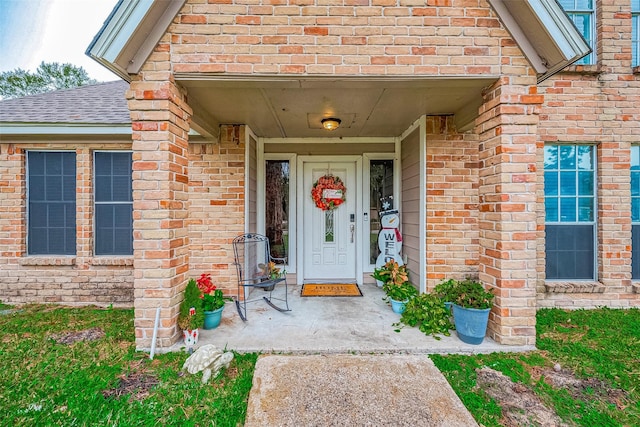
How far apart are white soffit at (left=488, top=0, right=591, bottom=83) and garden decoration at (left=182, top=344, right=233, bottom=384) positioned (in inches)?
144

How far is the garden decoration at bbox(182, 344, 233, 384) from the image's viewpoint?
229 centimetres

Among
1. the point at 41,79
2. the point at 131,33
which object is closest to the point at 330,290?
the point at 131,33

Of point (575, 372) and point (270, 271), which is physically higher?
point (270, 271)

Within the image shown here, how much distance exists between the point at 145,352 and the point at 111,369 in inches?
10.2

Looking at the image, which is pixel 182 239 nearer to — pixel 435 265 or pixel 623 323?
pixel 435 265

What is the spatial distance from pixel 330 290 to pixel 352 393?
7.83 ft

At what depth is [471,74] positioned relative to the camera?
2.63m

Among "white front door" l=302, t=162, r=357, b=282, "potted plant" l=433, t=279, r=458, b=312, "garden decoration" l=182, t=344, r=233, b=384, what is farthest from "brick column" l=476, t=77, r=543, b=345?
"white front door" l=302, t=162, r=357, b=282

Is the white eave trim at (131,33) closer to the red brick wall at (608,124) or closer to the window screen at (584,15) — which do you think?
the red brick wall at (608,124)

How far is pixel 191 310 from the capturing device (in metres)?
2.69

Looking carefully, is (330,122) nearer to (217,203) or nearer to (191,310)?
(217,203)

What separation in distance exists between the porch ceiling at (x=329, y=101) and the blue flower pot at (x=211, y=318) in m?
2.11

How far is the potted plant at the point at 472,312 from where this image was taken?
8.77 ft

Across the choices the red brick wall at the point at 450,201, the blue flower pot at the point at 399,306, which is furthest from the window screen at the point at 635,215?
the blue flower pot at the point at 399,306
